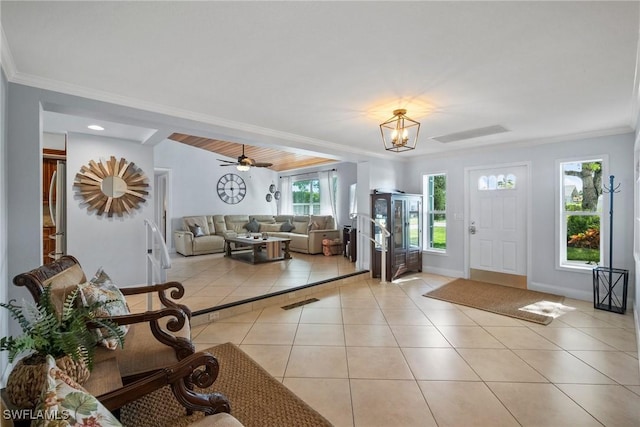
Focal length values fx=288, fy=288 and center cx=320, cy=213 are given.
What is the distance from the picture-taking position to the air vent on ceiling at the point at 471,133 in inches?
148

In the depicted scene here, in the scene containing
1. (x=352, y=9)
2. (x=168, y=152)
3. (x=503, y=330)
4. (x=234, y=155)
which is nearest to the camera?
(x=352, y=9)

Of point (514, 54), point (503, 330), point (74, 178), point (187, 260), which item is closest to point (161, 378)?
point (514, 54)

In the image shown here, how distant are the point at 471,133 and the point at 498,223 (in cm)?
174

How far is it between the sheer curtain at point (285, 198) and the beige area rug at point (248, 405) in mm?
7513

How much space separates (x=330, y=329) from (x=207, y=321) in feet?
4.52

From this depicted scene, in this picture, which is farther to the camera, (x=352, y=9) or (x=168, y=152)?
(x=168, y=152)

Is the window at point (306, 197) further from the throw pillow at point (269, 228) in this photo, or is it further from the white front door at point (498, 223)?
the white front door at point (498, 223)

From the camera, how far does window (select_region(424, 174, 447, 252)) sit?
549 cm

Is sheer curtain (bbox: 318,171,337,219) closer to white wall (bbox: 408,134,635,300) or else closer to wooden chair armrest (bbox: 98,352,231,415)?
white wall (bbox: 408,134,635,300)

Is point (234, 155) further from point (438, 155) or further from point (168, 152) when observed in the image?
A: point (438, 155)

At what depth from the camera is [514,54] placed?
1.94m

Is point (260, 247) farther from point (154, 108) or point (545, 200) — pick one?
point (545, 200)

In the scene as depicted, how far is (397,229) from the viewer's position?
5230mm

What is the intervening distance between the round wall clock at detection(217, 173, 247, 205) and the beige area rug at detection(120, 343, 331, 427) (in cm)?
697
